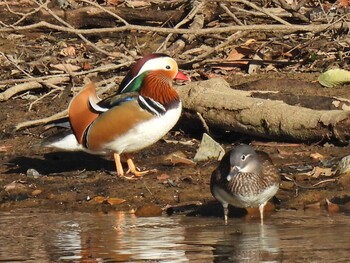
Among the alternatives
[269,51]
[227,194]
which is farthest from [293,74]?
[227,194]

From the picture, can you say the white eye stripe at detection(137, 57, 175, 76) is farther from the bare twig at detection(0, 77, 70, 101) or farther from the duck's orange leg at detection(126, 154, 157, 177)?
the bare twig at detection(0, 77, 70, 101)

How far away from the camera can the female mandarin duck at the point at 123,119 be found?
883 cm

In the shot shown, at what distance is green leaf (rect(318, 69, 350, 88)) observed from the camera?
1023cm

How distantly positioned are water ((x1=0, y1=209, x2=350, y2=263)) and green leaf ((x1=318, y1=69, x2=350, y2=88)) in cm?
306

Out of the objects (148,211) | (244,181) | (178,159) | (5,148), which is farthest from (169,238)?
(5,148)

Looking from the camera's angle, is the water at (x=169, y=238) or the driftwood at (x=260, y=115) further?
the driftwood at (x=260, y=115)

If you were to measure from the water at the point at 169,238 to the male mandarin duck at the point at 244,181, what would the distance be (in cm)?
14

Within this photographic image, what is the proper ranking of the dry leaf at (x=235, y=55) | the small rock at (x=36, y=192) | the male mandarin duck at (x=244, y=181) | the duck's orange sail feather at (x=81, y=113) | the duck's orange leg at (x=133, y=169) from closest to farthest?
the male mandarin duck at (x=244, y=181), the small rock at (x=36, y=192), the duck's orange leg at (x=133, y=169), the duck's orange sail feather at (x=81, y=113), the dry leaf at (x=235, y=55)

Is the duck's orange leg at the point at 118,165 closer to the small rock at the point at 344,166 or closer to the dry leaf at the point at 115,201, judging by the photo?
the dry leaf at the point at 115,201

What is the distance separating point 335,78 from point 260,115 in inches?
47.8

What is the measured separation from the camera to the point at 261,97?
987 cm

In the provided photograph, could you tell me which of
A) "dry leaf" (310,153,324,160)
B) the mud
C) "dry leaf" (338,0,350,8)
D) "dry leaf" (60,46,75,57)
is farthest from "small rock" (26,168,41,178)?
"dry leaf" (338,0,350,8)

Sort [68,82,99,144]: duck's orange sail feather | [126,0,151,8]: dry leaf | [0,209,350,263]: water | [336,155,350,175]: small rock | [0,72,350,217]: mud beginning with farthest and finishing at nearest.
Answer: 1. [126,0,151,8]: dry leaf
2. [68,82,99,144]: duck's orange sail feather
3. [336,155,350,175]: small rock
4. [0,72,350,217]: mud
5. [0,209,350,263]: water

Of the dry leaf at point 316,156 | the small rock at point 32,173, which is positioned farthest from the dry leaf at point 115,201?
the dry leaf at point 316,156
